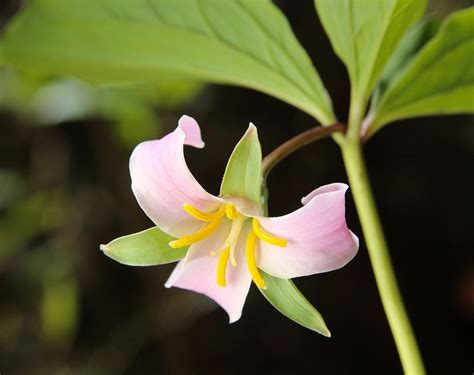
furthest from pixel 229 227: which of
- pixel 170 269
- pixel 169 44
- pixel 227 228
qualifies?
pixel 170 269

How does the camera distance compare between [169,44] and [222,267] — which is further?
[169,44]

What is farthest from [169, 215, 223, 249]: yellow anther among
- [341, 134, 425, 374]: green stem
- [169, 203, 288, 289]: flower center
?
[341, 134, 425, 374]: green stem

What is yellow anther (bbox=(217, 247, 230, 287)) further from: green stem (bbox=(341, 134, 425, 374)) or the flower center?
green stem (bbox=(341, 134, 425, 374))

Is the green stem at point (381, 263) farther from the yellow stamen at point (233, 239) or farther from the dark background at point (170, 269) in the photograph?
the dark background at point (170, 269)

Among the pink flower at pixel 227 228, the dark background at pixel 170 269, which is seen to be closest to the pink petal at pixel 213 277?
the pink flower at pixel 227 228

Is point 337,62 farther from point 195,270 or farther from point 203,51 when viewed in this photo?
point 195,270

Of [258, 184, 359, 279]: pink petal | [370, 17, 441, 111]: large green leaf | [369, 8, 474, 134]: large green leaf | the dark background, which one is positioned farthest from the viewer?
the dark background

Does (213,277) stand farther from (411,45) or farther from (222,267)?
(411,45)
